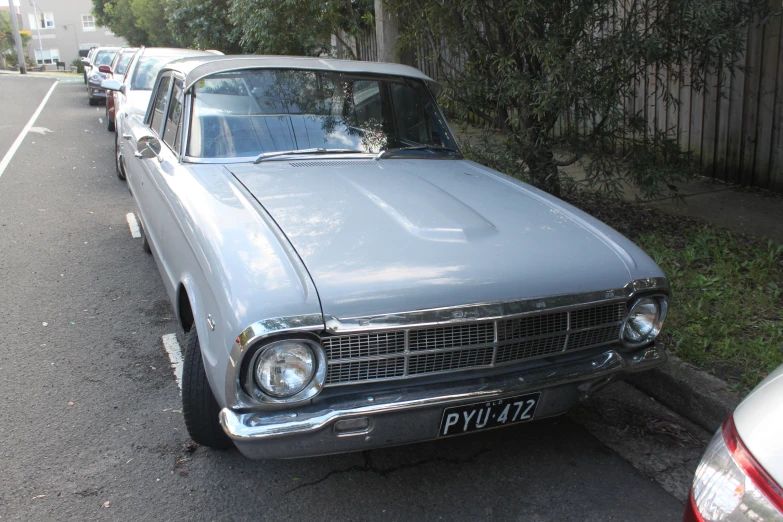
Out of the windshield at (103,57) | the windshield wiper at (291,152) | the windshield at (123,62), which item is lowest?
the windshield wiper at (291,152)

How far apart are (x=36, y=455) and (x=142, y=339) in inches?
51.0

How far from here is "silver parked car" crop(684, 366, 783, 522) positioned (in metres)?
1.44

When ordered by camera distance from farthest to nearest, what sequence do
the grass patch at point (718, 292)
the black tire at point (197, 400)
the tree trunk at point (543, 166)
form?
1. the tree trunk at point (543, 166)
2. the grass patch at point (718, 292)
3. the black tire at point (197, 400)

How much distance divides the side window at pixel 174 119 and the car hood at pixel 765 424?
331cm

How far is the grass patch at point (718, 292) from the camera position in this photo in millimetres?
3791

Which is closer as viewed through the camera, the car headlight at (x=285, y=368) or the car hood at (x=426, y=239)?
the car headlight at (x=285, y=368)

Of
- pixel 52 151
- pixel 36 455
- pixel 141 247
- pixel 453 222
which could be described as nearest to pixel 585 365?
pixel 453 222

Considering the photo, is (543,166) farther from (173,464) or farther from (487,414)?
(173,464)

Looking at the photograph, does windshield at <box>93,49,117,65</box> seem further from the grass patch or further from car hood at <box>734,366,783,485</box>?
car hood at <box>734,366,783,485</box>

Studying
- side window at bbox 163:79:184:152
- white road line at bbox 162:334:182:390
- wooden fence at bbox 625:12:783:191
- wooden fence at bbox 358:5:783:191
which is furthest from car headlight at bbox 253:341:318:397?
wooden fence at bbox 625:12:783:191

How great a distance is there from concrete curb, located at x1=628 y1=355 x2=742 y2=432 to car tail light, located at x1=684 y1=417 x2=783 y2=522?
166cm

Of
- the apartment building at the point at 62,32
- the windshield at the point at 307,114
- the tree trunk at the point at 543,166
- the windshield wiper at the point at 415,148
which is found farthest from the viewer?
the apartment building at the point at 62,32

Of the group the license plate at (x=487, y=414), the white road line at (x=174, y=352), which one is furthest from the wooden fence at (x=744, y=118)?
the white road line at (x=174, y=352)

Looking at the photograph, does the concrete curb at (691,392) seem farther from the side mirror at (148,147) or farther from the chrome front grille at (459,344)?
the side mirror at (148,147)
